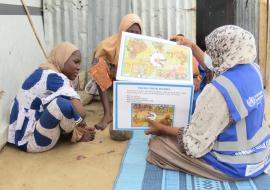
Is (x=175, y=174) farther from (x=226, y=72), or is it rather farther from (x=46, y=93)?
(x=46, y=93)

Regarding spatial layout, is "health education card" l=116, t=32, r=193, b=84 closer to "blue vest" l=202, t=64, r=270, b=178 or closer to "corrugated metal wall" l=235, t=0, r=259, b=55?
"blue vest" l=202, t=64, r=270, b=178

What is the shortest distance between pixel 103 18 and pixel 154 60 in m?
2.59

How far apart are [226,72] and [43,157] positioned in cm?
184

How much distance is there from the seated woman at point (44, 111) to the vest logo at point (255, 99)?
5.12 ft

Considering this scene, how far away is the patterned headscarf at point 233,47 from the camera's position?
288 centimetres

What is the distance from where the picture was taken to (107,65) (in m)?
4.72

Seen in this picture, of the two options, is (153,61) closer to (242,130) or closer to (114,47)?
(242,130)

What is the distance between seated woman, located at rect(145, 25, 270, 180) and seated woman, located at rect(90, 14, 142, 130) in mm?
1478

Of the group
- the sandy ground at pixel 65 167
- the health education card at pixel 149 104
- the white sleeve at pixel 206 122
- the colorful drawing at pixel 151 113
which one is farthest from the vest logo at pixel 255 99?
the sandy ground at pixel 65 167

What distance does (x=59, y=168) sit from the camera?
137 inches

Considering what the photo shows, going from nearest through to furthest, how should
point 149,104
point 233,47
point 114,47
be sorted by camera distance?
point 233,47 < point 149,104 < point 114,47

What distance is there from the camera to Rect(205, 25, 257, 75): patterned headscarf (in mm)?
2881

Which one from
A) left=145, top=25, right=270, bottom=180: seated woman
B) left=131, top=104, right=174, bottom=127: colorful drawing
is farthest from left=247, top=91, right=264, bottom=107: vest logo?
left=131, top=104, right=174, bottom=127: colorful drawing

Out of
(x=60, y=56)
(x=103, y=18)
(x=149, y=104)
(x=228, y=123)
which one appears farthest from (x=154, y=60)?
(x=103, y=18)
